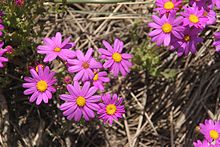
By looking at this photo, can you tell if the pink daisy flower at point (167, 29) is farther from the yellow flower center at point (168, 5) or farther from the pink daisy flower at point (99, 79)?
the pink daisy flower at point (99, 79)

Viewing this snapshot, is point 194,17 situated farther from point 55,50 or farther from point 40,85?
point 40,85

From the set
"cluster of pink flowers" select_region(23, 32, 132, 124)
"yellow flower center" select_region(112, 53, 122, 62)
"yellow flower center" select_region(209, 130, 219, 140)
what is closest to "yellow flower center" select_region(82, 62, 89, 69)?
"cluster of pink flowers" select_region(23, 32, 132, 124)

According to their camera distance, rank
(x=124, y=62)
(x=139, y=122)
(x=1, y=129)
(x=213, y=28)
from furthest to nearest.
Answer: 1. (x=213, y=28)
2. (x=139, y=122)
3. (x=1, y=129)
4. (x=124, y=62)

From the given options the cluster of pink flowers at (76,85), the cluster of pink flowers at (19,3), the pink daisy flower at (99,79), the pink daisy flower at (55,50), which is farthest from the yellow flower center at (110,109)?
the cluster of pink flowers at (19,3)

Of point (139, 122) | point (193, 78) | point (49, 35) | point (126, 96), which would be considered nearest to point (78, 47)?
point (49, 35)

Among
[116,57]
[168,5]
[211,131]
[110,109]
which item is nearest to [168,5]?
[168,5]

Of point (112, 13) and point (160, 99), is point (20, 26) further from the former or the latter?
point (160, 99)
